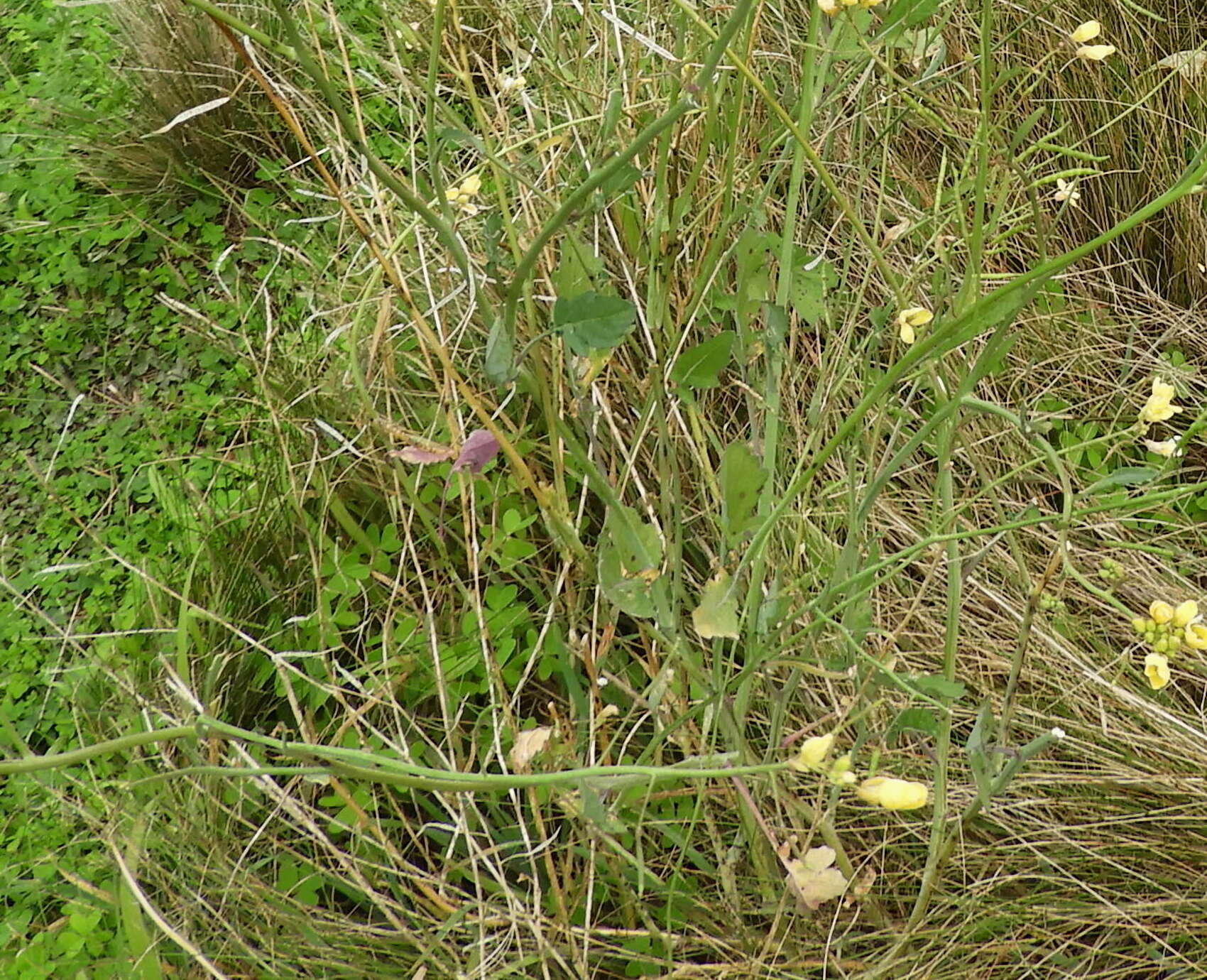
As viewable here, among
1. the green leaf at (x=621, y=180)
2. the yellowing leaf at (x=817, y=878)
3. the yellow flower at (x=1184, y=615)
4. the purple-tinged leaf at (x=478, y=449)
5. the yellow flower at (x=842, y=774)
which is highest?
the green leaf at (x=621, y=180)

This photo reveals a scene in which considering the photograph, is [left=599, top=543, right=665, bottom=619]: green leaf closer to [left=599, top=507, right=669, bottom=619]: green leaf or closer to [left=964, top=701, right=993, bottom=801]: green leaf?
[left=599, top=507, right=669, bottom=619]: green leaf

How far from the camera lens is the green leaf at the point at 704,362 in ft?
2.83

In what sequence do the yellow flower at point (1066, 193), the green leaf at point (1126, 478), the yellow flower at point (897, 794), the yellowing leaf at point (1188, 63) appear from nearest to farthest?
the yellow flower at point (897, 794)
the green leaf at point (1126, 478)
the yellow flower at point (1066, 193)
the yellowing leaf at point (1188, 63)

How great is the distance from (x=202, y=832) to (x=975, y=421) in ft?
3.53

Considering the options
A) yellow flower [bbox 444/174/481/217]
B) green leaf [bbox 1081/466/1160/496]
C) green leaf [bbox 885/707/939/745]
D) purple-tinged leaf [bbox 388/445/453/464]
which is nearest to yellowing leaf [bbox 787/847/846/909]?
Result: green leaf [bbox 885/707/939/745]

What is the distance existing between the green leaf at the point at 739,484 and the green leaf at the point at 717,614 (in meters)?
0.04

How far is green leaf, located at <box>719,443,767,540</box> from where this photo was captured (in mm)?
774

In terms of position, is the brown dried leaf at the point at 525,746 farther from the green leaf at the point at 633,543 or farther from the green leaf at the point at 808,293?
the green leaf at the point at 808,293

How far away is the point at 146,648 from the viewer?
1.44m

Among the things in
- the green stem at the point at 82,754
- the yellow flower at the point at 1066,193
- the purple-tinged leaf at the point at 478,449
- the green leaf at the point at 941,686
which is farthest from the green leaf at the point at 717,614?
the yellow flower at the point at 1066,193

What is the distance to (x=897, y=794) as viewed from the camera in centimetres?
Result: 58

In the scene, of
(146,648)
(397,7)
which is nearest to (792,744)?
(146,648)

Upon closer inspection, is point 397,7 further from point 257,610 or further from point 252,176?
point 257,610

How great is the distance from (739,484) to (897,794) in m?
0.28
